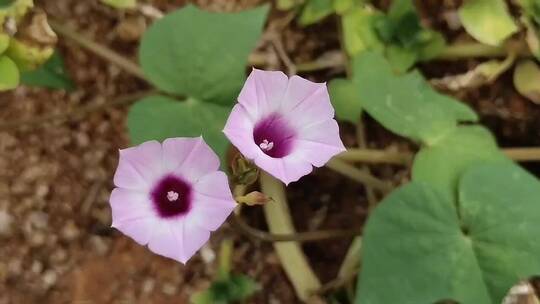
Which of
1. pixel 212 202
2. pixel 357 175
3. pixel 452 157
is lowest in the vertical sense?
pixel 357 175

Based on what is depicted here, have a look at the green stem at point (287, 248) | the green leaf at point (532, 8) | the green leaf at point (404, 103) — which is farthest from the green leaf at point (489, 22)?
the green stem at point (287, 248)

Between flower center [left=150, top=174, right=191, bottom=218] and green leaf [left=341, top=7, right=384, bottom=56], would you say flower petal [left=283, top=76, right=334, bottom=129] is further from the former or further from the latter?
green leaf [left=341, top=7, right=384, bottom=56]

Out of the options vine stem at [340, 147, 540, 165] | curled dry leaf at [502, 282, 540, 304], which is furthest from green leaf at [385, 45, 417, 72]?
curled dry leaf at [502, 282, 540, 304]

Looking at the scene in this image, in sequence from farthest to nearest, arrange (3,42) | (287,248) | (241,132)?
1. (287,248)
2. (3,42)
3. (241,132)

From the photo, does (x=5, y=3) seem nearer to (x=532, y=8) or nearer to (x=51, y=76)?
(x=51, y=76)

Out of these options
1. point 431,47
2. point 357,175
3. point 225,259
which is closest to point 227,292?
point 225,259

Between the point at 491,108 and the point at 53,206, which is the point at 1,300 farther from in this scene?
the point at 491,108
